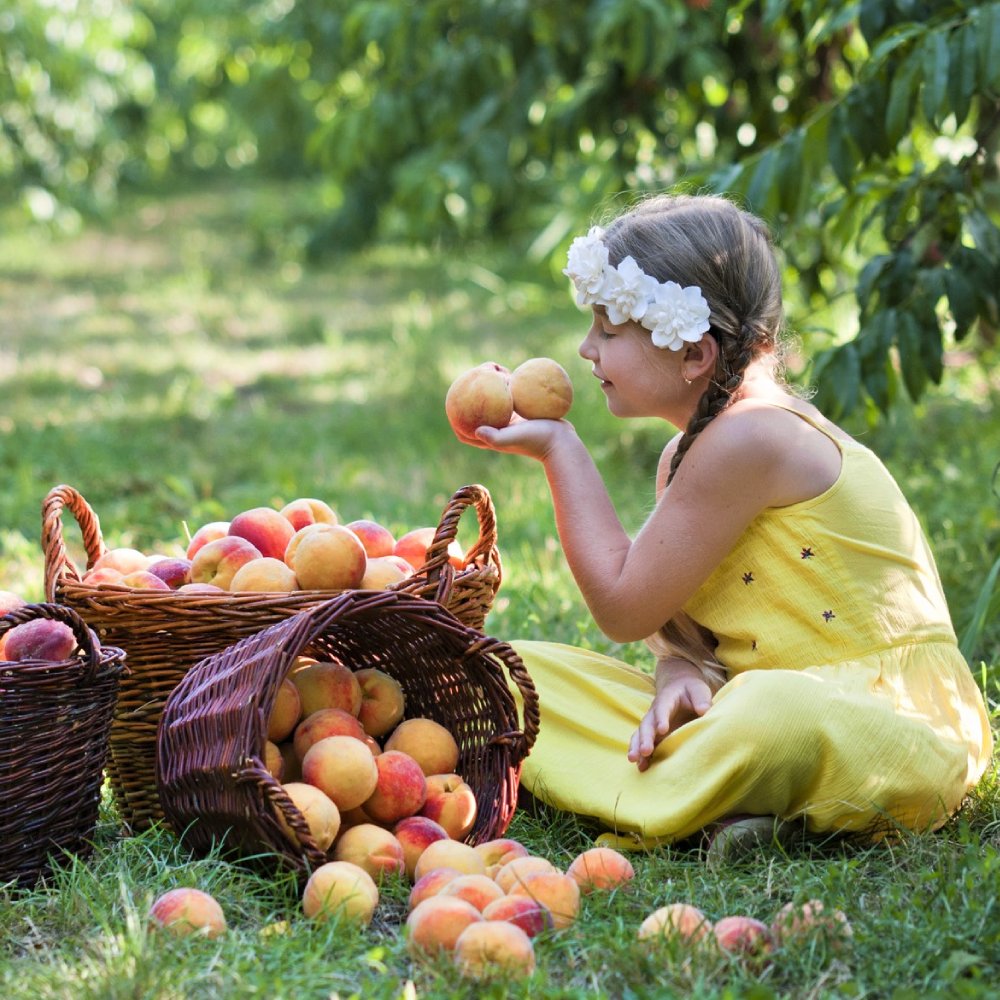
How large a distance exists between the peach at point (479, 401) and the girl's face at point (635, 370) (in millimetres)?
178

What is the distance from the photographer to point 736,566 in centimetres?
259

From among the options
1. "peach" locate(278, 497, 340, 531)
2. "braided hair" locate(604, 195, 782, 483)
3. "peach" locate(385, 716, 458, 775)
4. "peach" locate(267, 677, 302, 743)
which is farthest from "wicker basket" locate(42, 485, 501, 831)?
"braided hair" locate(604, 195, 782, 483)

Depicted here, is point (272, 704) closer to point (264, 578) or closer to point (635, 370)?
point (264, 578)

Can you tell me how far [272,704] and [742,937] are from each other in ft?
2.46

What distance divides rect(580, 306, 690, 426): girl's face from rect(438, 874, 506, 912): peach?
0.93m

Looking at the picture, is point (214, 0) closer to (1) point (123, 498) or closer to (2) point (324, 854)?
(1) point (123, 498)

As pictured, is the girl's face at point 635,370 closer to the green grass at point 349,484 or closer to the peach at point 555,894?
the green grass at point 349,484

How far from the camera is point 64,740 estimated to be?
220cm

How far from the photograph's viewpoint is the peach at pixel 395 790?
2.32 meters

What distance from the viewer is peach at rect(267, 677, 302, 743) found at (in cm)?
237

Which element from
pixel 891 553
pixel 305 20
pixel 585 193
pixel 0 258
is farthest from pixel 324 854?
pixel 0 258

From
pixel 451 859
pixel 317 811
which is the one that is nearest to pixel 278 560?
pixel 317 811

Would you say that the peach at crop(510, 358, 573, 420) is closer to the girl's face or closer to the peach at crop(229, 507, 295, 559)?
the girl's face

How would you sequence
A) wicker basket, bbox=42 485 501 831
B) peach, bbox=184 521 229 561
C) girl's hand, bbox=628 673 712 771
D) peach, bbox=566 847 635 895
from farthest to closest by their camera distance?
peach, bbox=184 521 229 561 → girl's hand, bbox=628 673 712 771 → wicker basket, bbox=42 485 501 831 → peach, bbox=566 847 635 895
